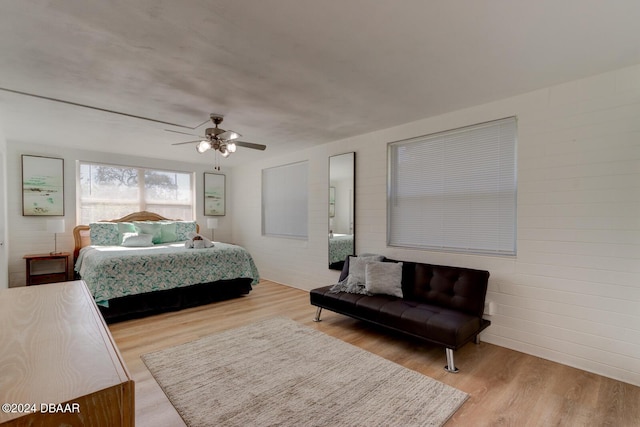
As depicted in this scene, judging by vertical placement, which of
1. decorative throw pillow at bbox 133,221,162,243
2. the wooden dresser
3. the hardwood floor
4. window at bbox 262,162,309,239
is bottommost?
the hardwood floor

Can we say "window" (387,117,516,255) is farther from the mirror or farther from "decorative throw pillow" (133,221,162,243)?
"decorative throw pillow" (133,221,162,243)

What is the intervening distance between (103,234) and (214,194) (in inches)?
94.0

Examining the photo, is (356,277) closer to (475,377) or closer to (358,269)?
(358,269)

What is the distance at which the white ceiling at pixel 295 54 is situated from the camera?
68.7 inches

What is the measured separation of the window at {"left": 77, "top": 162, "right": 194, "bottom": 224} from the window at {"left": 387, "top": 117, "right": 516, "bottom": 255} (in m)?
4.76

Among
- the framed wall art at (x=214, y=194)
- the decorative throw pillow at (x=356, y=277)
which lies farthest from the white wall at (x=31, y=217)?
the decorative throw pillow at (x=356, y=277)

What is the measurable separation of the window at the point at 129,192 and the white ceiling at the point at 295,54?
6.89ft

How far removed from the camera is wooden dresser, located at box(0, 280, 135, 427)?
664 millimetres

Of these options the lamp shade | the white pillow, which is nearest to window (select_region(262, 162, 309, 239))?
the white pillow

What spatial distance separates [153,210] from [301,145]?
3542 mm

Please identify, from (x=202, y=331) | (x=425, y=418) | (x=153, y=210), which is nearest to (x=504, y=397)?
(x=425, y=418)

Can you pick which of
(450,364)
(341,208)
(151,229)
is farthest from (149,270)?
(450,364)

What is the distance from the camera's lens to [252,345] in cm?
305

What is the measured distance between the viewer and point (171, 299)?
4207 mm
